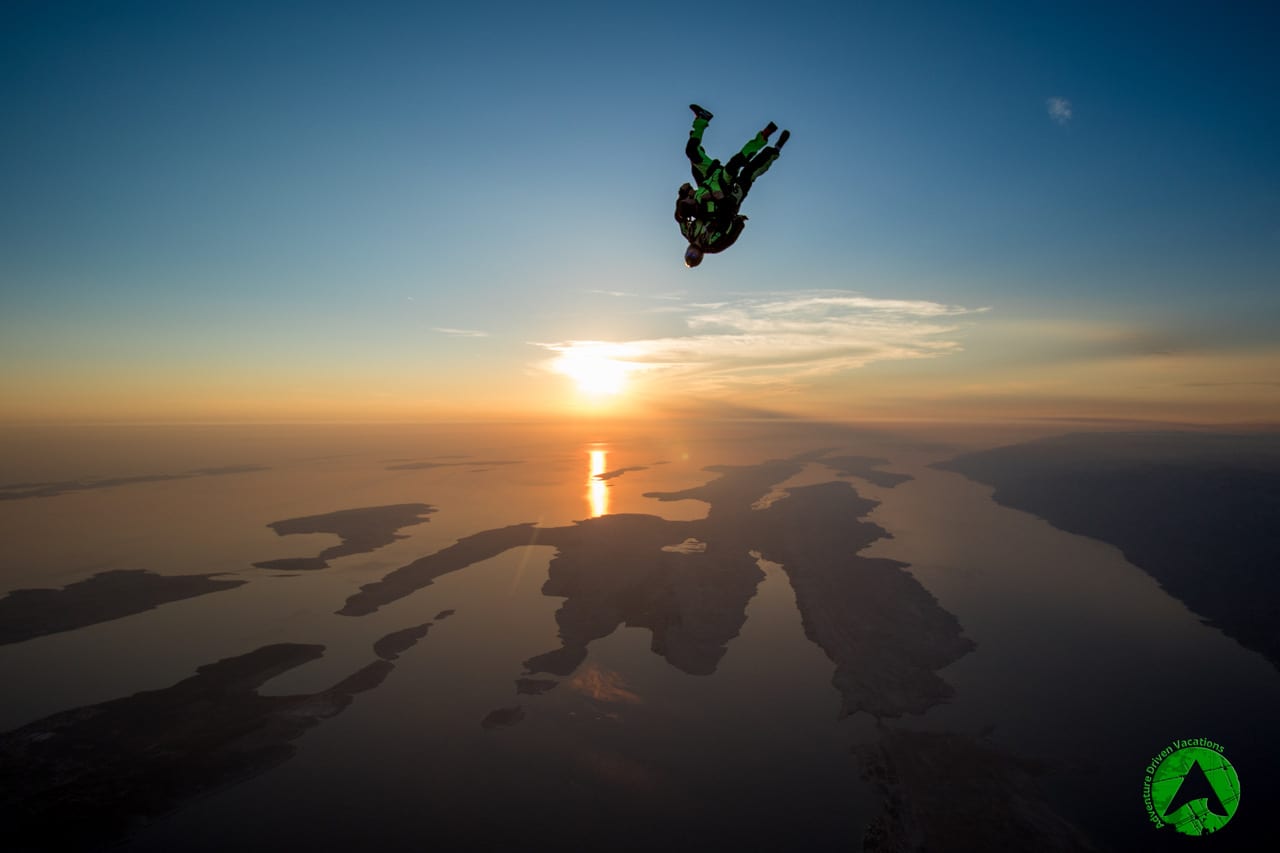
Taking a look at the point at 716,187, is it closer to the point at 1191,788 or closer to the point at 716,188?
the point at 716,188

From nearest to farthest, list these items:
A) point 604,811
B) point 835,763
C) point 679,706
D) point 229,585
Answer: point 604,811
point 835,763
point 679,706
point 229,585

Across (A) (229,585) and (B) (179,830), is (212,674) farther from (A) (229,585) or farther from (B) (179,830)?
(A) (229,585)

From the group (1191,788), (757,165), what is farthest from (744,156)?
(1191,788)

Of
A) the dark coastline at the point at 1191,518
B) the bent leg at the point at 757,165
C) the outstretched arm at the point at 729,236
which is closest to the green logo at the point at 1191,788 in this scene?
the dark coastline at the point at 1191,518

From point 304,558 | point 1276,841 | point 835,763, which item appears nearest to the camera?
point 1276,841

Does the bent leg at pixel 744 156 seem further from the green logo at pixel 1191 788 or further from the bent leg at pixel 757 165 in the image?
the green logo at pixel 1191 788

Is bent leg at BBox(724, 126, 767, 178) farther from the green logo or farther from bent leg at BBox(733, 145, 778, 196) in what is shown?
the green logo

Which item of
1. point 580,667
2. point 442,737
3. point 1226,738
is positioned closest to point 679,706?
point 580,667
